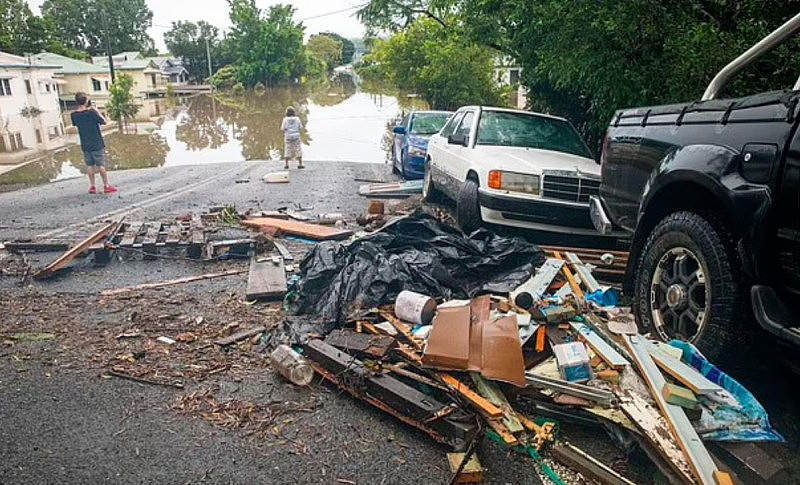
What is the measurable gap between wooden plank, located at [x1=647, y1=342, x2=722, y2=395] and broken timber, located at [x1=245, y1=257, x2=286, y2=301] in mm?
3463

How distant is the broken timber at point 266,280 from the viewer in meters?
5.24

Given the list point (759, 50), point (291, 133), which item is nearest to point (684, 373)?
point (759, 50)

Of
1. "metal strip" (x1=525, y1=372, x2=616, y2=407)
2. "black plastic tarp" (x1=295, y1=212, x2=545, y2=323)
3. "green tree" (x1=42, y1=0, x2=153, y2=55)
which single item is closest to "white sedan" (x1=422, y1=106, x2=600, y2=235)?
"black plastic tarp" (x1=295, y1=212, x2=545, y2=323)

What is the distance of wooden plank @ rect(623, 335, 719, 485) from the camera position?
7.87ft

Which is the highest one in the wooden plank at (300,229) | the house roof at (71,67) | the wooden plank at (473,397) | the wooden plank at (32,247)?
the house roof at (71,67)

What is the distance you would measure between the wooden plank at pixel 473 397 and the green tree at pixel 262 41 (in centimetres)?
6975

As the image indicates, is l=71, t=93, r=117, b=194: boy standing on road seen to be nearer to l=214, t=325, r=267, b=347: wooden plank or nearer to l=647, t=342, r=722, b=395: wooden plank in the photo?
l=214, t=325, r=267, b=347: wooden plank

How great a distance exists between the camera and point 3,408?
335cm

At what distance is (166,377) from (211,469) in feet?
3.93

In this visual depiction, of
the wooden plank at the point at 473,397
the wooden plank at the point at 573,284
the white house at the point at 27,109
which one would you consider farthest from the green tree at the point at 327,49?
the wooden plank at the point at 473,397

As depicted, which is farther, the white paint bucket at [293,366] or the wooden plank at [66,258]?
the wooden plank at [66,258]

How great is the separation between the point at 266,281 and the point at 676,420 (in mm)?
4046

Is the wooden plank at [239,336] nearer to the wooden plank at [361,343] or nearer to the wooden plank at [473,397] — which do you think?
the wooden plank at [361,343]

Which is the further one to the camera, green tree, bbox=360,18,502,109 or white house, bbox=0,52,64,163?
white house, bbox=0,52,64,163
